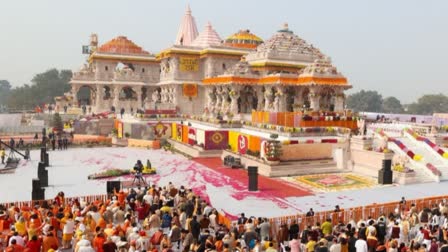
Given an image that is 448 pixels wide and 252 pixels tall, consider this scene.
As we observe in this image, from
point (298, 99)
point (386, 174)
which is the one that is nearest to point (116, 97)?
point (298, 99)

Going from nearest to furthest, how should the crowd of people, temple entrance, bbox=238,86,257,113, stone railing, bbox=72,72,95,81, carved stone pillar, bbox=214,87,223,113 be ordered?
the crowd of people, carved stone pillar, bbox=214,87,223,113, temple entrance, bbox=238,86,257,113, stone railing, bbox=72,72,95,81

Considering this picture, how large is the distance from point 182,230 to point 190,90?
4387cm

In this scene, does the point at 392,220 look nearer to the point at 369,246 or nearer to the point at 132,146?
the point at 369,246

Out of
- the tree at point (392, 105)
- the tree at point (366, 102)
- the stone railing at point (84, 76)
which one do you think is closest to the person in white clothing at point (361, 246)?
the stone railing at point (84, 76)

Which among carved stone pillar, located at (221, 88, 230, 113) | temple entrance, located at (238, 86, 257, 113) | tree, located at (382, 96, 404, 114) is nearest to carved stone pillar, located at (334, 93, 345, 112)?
temple entrance, located at (238, 86, 257, 113)

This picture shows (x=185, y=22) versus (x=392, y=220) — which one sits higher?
(x=185, y=22)

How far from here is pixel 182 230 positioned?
1131 centimetres

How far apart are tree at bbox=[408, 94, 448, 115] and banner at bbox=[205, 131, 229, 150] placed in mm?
91492

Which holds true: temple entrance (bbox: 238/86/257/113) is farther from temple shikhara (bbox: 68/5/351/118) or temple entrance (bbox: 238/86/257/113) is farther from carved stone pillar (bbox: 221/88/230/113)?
carved stone pillar (bbox: 221/88/230/113)

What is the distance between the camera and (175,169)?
85.1 ft

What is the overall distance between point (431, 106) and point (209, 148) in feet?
311

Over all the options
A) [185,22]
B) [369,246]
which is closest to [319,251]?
[369,246]

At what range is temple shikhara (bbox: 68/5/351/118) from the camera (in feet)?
135

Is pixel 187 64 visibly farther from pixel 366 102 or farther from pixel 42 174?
pixel 366 102
